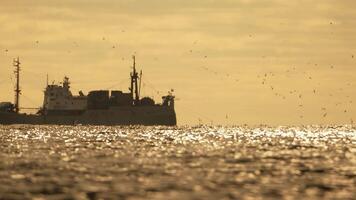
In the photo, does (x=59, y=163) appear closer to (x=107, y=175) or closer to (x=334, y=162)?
(x=107, y=175)

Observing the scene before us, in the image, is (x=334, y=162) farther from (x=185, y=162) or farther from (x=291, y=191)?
(x=291, y=191)

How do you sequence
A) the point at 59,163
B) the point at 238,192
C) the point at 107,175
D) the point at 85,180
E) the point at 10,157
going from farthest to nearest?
the point at 10,157
the point at 59,163
the point at 107,175
the point at 85,180
the point at 238,192

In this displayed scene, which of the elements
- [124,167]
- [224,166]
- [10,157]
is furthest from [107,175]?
[10,157]

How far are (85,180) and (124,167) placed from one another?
7072 millimetres

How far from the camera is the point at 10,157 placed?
4575 cm

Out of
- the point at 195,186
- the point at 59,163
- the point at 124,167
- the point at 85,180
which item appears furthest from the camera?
the point at 59,163

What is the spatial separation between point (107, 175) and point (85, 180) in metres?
2.28

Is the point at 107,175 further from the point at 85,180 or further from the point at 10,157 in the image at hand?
the point at 10,157

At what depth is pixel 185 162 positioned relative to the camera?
41.1m

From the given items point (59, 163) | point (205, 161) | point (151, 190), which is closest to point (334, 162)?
point (205, 161)

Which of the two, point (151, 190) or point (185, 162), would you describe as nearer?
point (151, 190)

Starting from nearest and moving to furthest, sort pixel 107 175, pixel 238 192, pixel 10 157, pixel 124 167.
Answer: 1. pixel 238 192
2. pixel 107 175
3. pixel 124 167
4. pixel 10 157

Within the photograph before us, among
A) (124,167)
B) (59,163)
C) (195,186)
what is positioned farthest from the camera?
(59,163)

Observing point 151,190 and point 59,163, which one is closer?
point 151,190
